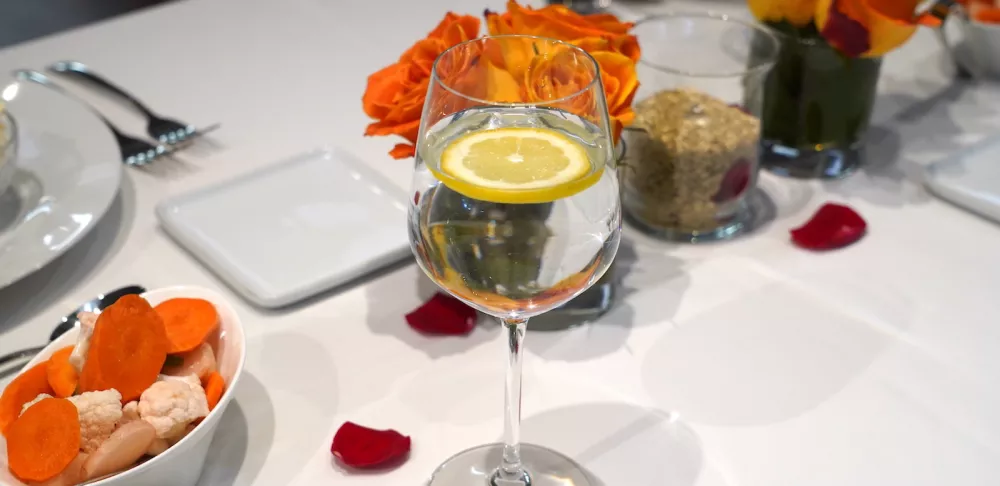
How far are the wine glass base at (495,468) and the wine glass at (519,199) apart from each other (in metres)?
0.14

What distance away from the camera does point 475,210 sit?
0.59 m

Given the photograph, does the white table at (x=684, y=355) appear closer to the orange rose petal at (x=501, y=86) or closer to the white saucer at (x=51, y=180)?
Result: the white saucer at (x=51, y=180)

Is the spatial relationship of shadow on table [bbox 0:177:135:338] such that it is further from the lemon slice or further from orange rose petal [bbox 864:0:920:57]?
orange rose petal [bbox 864:0:920:57]

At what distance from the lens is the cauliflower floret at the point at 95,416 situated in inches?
24.9

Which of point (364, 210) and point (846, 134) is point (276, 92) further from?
point (846, 134)

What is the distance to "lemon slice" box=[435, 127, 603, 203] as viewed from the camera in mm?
575

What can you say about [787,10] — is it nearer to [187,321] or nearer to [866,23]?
[866,23]

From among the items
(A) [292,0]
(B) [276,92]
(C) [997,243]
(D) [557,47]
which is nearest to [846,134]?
(C) [997,243]

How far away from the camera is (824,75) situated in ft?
3.39

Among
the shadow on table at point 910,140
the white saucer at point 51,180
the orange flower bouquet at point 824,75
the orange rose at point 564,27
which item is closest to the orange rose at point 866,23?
the orange flower bouquet at point 824,75

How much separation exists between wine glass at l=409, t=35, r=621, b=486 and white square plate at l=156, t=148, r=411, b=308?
31 centimetres

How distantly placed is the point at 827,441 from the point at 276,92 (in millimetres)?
849

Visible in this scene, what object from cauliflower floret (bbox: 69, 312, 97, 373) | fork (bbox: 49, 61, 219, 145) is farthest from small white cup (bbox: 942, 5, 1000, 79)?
cauliflower floret (bbox: 69, 312, 97, 373)

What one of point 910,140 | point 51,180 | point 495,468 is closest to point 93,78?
point 51,180
